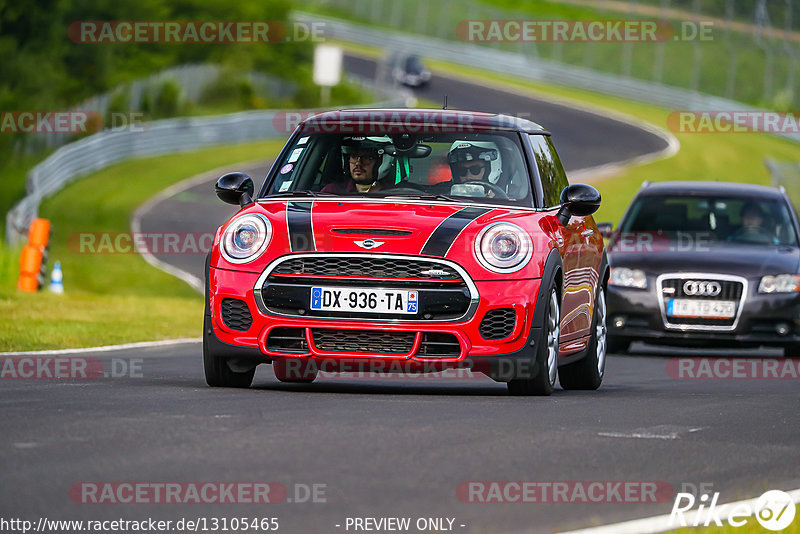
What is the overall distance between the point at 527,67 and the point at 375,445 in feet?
207

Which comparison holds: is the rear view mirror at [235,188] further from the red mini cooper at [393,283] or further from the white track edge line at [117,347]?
the white track edge line at [117,347]

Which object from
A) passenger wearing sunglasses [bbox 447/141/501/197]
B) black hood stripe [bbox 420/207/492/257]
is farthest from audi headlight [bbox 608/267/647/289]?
black hood stripe [bbox 420/207/492/257]

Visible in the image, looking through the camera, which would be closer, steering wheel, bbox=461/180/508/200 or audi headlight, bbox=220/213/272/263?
audi headlight, bbox=220/213/272/263

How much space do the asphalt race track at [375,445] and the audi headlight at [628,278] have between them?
4.59 metres

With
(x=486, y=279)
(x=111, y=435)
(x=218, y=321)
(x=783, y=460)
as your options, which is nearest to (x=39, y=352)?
(x=218, y=321)

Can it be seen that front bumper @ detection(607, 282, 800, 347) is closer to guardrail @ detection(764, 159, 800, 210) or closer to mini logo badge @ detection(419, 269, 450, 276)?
mini logo badge @ detection(419, 269, 450, 276)

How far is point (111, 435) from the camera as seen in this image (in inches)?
283

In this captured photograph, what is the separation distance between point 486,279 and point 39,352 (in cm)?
483

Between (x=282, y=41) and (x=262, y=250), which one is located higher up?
(x=262, y=250)

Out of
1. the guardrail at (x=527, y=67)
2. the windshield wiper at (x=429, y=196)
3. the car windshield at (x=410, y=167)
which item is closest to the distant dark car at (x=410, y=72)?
the guardrail at (x=527, y=67)

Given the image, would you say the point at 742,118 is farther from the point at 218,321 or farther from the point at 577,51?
the point at 218,321

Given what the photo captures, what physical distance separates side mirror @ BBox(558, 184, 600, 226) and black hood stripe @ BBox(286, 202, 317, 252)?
172 centimetres

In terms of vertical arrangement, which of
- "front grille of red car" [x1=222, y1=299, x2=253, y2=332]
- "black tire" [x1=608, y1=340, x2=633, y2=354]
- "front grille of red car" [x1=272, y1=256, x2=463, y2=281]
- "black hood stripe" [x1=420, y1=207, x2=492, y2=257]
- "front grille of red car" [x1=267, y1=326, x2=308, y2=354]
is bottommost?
"black tire" [x1=608, y1=340, x2=633, y2=354]

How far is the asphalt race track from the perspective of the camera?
5789mm
